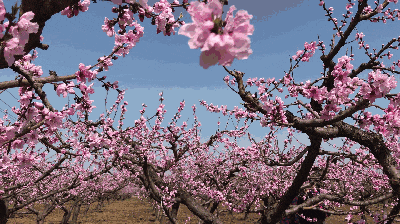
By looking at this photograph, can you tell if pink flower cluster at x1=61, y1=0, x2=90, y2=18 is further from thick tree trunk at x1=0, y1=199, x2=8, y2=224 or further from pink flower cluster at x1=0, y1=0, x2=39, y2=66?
thick tree trunk at x1=0, y1=199, x2=8, y2=224

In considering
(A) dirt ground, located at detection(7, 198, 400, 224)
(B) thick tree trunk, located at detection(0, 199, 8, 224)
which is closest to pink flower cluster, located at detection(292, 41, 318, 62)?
(B) thick tree trunk, located at detection(0, 199, 8, 224)

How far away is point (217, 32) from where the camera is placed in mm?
1011

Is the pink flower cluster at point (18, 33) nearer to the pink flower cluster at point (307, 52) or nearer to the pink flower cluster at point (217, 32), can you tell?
the pink flower cluster at point (217, 32)

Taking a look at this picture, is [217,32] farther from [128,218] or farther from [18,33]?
[128,218]

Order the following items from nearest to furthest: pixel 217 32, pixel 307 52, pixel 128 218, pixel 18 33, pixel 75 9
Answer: pixel 217 32 < pixel 18 33 < pixel 75 9 < pixel 307 52 < pixel 128 218

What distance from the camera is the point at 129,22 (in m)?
2.62

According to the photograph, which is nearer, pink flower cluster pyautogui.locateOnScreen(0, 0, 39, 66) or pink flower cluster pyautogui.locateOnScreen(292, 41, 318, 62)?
pink flower cluster pyautogui.locateOnScreen(0, 0, 39, 66)

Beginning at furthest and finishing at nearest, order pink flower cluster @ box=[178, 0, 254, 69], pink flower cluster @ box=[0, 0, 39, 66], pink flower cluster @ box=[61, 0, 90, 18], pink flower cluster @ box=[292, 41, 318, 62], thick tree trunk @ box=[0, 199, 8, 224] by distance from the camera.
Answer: thick tree trunk @ box=[0, 199, 8, 224], pink flower cluster @ box=[292, 41, 318, 62], pink flower cluster @ box=[61, 0, 90, 18], pink flower cluster @ box=[0, 0, 39, 66], pink flower cluster @ box=[178, 0, 254, 69]

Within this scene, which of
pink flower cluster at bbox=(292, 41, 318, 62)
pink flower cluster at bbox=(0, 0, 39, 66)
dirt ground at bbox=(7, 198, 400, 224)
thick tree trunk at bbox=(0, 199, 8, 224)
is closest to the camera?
pink flower cluster at bbox=(0, 0, 39, 66)

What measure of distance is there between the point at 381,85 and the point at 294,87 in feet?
5.87

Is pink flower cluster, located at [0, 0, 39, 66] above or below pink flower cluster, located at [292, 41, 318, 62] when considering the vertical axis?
below

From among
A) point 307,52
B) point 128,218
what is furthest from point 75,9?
point 128,218

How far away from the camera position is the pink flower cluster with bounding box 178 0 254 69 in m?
0.96

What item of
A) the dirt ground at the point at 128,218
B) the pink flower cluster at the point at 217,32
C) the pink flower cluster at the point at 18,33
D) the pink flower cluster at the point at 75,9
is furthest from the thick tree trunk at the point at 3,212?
the dirt ground at the point at 128,218
